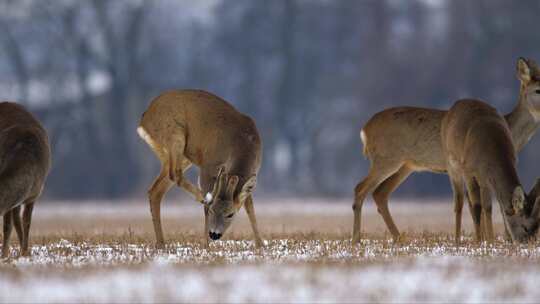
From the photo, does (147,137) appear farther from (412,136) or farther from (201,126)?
(412,136)

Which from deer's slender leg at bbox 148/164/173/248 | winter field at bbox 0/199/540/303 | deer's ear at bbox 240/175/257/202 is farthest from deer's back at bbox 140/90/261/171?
winter field at bbox 0/199/540/303

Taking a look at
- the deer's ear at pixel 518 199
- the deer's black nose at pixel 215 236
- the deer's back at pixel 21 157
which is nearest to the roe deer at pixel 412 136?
the deer's ear at pixel 518 199

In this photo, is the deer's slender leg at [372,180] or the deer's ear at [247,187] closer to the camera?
the deer's ear at [247,187]

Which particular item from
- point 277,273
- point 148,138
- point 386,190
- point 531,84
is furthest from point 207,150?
point 531,84

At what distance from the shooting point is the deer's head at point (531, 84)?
562 inches

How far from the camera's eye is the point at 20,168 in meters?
11.3

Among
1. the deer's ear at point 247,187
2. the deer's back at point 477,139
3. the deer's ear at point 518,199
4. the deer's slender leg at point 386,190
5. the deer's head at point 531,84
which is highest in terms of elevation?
the deer's head at point 531,84

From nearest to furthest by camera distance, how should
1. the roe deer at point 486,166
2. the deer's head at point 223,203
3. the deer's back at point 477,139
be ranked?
1. the deer's head at point 223,203
2. the roe deer at point 486,166
3. the deer's back at point 477,139

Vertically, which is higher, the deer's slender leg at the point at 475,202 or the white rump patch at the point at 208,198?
the white rump patch at the point at 208,198

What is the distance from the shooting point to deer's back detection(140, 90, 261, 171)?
12.8 metres

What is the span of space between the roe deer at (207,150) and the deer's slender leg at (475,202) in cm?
249

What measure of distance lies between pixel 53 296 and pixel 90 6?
37124mm

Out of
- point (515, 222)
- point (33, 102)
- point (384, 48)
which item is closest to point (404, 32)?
point (384, 48)

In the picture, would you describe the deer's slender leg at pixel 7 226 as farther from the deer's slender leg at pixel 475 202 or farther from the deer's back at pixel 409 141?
the deer's slender leg at pixel 475 202
